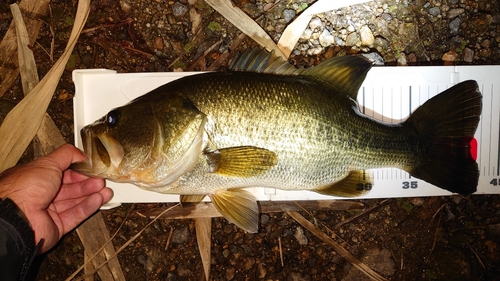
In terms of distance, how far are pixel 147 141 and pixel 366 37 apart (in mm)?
1769

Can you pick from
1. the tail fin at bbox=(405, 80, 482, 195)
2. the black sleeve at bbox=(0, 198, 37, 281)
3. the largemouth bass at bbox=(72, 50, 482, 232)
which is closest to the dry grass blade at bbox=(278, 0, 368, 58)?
the largemouth bass at bbox=(72, 50, 482, 232)

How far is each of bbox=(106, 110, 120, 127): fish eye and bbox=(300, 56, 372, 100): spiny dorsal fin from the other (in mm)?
1088

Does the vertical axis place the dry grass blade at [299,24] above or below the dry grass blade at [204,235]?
above

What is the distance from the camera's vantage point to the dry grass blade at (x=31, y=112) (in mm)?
2758

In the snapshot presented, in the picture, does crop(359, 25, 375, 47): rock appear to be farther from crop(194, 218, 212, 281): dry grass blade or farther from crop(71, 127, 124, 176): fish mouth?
crop(71, 127, 124, 176): fish mouth

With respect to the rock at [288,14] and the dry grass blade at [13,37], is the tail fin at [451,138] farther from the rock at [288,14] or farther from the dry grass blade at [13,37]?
the dry grass blade at [13,37]

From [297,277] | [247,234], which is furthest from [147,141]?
[297,277]

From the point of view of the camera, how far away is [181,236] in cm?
285

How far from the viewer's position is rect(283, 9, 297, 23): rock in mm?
2812

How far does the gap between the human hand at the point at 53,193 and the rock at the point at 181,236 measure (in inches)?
22.3

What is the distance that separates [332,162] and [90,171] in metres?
1.37

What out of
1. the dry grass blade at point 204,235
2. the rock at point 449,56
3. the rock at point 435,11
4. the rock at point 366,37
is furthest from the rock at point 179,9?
the rock at point 449,56

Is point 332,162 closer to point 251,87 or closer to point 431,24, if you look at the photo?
point 251,87

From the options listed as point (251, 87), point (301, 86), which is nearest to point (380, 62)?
point (301, 86)
